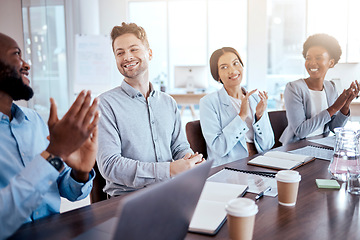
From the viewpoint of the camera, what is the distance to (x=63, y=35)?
576 centimetres

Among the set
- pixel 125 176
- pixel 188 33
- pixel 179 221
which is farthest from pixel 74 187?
pixel 188 33

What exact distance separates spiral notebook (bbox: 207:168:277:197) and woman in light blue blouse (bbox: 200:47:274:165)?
0.44 metres

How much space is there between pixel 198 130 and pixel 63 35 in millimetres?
4535

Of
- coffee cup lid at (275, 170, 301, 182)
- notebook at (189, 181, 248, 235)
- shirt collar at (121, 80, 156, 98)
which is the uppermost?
shirt collar at (121, 80, 156, 98)

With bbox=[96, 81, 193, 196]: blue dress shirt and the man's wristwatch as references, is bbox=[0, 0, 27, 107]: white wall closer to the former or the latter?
bbox=[96, 81, 193, 196]: blue dress shirt

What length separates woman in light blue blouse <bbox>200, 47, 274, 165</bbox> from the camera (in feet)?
6.30

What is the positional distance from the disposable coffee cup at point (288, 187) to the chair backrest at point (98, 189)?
876mm

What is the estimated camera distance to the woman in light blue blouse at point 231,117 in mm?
Answer: 1920

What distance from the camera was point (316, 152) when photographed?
6.03 ft

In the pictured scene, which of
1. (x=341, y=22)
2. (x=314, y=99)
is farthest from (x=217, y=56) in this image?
(x=341, y=22)

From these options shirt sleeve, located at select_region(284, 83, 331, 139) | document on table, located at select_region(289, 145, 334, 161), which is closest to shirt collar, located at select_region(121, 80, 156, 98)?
document on table, located at select_region(289, 145, 334, 161)

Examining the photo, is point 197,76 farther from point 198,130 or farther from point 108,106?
point 108,106

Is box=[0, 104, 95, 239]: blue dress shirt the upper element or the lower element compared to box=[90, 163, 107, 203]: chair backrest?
upper

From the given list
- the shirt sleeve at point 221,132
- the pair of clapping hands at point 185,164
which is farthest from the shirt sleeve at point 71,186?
the shirt sleeve at point 221,132
